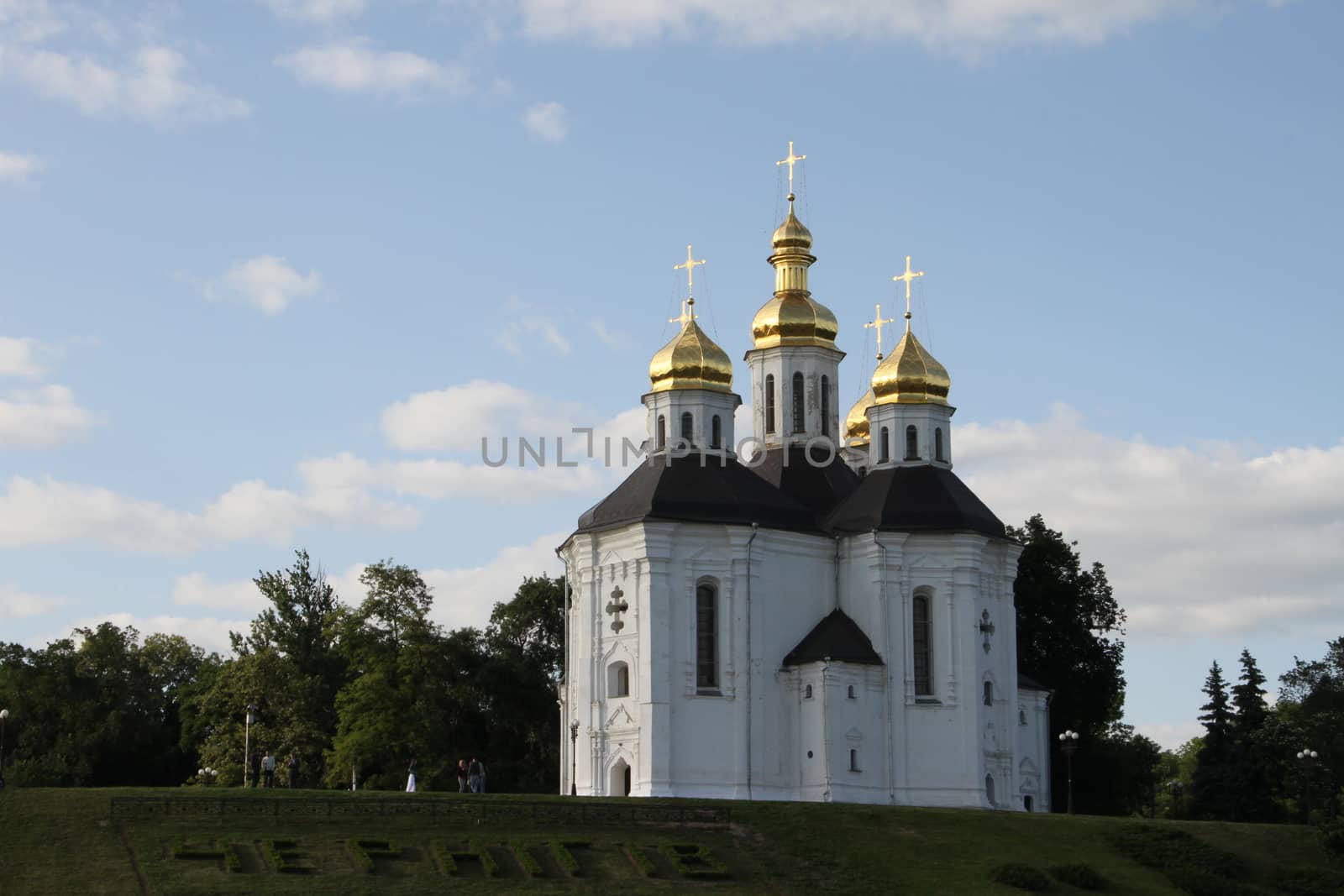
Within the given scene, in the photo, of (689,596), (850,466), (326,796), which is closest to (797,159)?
(850,466)

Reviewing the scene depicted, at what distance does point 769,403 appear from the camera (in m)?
48.1

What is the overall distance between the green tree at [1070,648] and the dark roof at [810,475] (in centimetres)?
748

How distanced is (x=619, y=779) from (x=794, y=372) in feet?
38.1

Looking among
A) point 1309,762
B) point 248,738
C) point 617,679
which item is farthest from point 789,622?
point 248,738

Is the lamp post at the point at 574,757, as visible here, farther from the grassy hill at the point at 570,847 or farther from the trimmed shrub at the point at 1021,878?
the trimmed shrub at the point at 1021,878

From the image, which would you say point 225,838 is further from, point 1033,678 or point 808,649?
point 1033,678

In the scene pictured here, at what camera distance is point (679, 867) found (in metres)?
31.7

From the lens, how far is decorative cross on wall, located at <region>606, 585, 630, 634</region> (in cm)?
4228

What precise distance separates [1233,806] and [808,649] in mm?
13007

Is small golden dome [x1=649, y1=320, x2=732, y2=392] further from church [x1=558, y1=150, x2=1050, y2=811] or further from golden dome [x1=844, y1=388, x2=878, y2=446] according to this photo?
golden dome [x1=844, y1=388, x2=878, y2=446]

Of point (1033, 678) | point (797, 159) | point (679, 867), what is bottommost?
point (679, 867)

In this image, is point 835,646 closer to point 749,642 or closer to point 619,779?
point 749,642

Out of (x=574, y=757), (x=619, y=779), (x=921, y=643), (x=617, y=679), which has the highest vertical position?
(x=921, y=643)

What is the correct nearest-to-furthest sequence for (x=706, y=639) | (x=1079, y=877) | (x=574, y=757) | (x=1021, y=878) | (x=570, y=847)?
1. (x=570, y=847)
2. (x=1021, y=878)
3. (x=1079, y=877)
4. (x=706, y=639)
5. (x=574, y=757)
